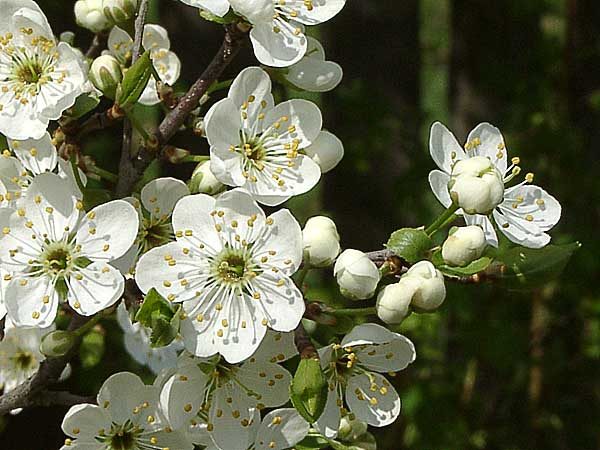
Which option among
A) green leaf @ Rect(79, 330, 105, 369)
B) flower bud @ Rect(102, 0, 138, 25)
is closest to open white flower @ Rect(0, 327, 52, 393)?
green leaf @ Rect(79, 330, 105, 369)

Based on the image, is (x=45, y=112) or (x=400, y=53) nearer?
(x=45, y=112)

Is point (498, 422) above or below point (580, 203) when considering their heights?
below

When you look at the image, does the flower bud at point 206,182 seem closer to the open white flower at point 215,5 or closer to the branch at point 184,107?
the branch at point 184,107

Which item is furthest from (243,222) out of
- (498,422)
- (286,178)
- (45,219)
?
(498,422)

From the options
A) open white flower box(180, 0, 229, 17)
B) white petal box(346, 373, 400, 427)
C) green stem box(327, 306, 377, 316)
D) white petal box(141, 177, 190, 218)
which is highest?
open white flower box(180, 0, 229, 17)

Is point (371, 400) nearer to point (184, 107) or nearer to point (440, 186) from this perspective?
point (440, 186)

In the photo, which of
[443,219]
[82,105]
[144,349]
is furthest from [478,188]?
[144,349]

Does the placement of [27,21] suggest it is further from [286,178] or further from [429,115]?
[429,115]

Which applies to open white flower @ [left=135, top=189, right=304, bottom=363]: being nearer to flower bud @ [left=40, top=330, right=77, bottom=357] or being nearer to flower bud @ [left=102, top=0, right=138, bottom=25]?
flower bud @ [left=40, top=330, right=77, bottom=357]
